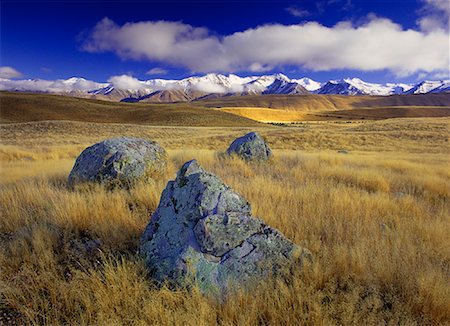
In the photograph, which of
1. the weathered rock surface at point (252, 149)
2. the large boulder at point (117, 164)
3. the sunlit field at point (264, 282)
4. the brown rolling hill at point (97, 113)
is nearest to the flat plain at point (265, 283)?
the sunlit field at point (264, 282)

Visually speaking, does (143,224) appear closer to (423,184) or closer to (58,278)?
(58,278)

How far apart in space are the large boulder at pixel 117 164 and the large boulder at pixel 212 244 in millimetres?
3460

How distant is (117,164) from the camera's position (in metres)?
6.45

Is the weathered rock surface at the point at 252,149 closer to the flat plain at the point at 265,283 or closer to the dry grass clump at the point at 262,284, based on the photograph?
the flat plain at the point at 265,283

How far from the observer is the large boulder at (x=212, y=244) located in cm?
267

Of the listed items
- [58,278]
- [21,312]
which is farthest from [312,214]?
[21,312]

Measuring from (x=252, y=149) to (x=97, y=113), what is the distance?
65.8 m

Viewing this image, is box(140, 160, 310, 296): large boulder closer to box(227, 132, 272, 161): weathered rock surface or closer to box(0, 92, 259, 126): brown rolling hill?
box(227, 132, 272, 161): weathered rock surface

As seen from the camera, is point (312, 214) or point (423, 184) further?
point (423, 184)

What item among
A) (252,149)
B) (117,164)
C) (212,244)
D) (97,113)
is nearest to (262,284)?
(212,244)

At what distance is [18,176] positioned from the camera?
314 inches

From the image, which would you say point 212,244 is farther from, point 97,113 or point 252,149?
point 97,113

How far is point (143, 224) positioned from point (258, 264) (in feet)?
6.58

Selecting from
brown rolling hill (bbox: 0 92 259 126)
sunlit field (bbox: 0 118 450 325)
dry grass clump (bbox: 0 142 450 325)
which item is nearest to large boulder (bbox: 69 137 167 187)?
sunlit field (bbox: 0 118 450 325)
